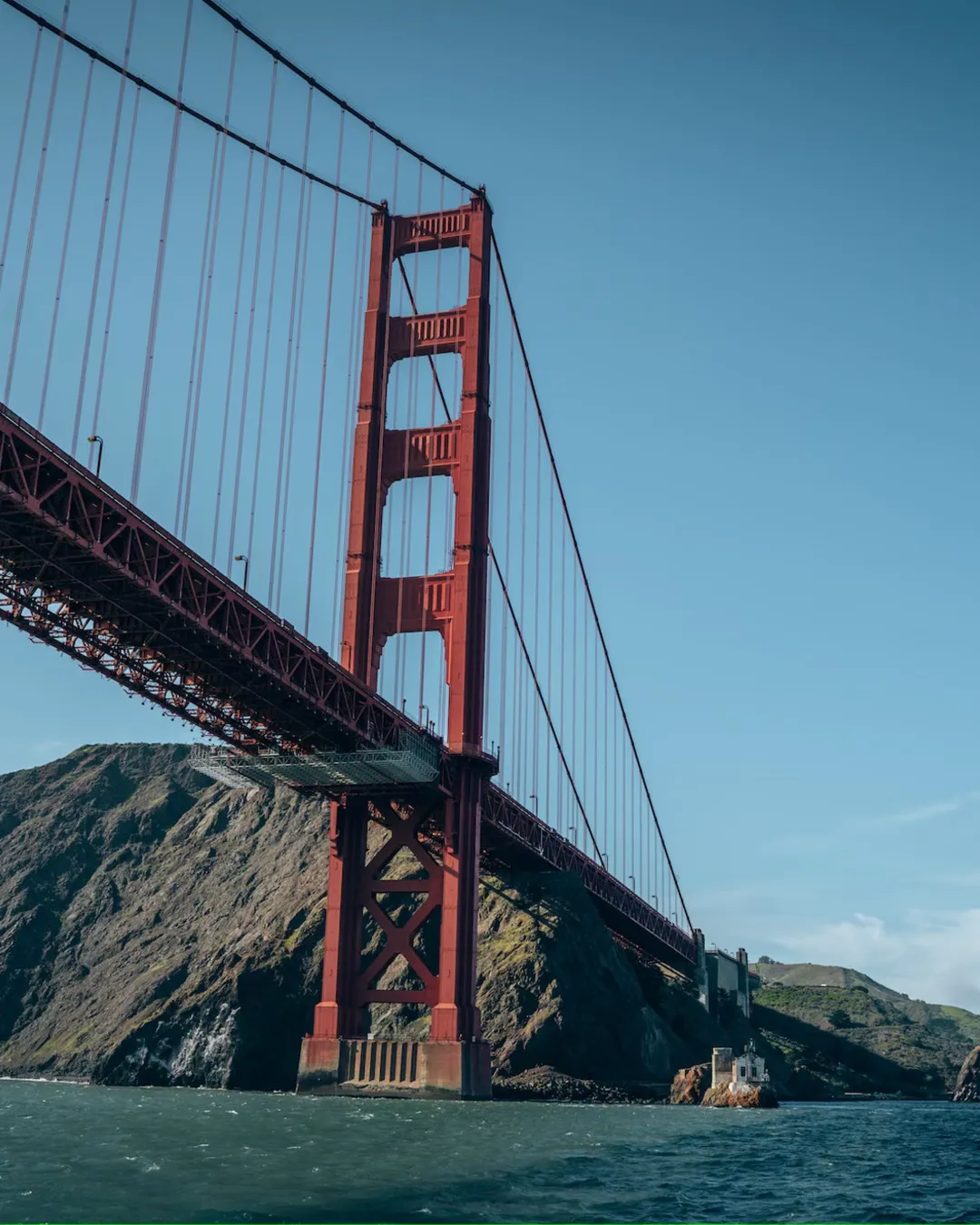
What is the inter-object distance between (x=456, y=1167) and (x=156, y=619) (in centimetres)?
2346

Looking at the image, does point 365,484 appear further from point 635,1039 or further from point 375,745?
point 635,1039

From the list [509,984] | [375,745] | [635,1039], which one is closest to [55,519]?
[375,745]

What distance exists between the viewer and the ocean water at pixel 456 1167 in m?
23.8

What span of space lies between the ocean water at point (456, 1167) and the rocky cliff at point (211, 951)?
84.2 feet

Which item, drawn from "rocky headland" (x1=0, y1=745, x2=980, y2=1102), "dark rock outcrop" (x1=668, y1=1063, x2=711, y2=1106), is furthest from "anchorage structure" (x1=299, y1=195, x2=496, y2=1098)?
"dark rock outcrop" (x1=668, y1=1063, x2=711, y2=1106)

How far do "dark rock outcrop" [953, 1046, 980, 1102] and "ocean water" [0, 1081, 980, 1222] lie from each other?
69305 mm

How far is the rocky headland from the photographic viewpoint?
7962 centimetres

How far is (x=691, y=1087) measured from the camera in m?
73.9

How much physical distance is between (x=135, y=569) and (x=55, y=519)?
4.88 meters

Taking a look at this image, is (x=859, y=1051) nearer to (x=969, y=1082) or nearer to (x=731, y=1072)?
(x=969, y=1082)

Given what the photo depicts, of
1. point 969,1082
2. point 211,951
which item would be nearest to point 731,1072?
point 211,951

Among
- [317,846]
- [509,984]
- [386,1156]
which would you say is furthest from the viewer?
[317,846]

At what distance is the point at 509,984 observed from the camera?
8094 cm

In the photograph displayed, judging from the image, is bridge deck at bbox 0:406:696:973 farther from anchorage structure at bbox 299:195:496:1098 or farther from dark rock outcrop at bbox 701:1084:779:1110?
dark rock outcrop at bbox 701:1084:779:1110
